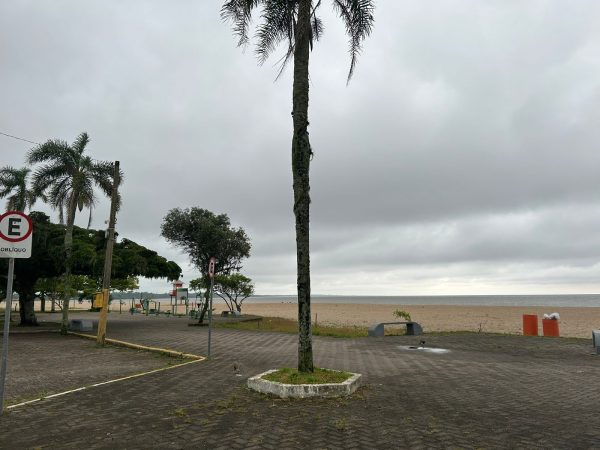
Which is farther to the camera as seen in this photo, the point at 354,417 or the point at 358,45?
the point at 358,45

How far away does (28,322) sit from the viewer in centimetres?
2636

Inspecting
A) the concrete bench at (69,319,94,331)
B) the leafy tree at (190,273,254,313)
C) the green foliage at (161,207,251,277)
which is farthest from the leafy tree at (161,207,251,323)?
the leafy tree at (190,273,254,313)

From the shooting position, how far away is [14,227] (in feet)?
22.2

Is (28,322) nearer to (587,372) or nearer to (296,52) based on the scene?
(296,52)

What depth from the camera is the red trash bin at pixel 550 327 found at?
69.4 ft

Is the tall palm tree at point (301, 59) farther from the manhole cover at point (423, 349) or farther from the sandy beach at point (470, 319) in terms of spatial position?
the sandy beach at point (470, 319)

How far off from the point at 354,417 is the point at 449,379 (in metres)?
3.94

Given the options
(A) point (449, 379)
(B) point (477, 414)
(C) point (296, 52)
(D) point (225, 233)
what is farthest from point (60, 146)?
(B) point (477, 414)

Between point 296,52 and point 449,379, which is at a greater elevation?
point 296,52

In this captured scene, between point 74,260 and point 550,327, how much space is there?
76.0 feet

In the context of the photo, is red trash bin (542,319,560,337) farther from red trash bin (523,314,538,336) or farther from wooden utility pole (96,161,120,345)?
wooden utility pole (96,161,120,345)

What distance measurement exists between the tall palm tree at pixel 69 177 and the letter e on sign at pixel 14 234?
14404mm

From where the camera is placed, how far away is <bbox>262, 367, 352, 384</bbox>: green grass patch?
7.89 metres

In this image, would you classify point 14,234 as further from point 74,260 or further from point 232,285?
point 232,285
